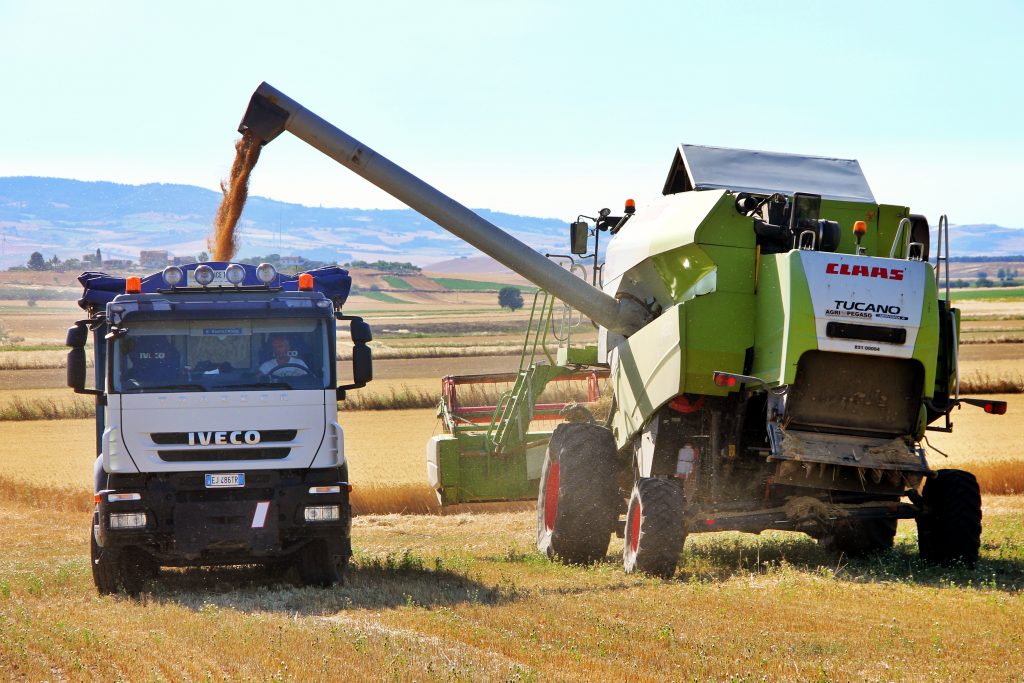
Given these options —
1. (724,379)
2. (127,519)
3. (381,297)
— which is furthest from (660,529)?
(381,297)

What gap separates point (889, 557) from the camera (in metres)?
13.7

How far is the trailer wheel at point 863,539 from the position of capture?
13938mm

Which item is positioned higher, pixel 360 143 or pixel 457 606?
pixel 360 143

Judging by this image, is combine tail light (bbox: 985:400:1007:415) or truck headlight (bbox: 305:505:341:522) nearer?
truck headlight (bbox: 305:505:341:522)

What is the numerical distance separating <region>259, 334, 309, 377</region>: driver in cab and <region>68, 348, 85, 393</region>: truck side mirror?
5.29 feet

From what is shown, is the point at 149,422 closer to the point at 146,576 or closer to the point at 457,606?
the point at 146,576

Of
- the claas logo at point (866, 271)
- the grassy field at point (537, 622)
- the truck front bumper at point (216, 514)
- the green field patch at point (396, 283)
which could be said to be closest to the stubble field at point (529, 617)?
the grassy field at point (537, 622)

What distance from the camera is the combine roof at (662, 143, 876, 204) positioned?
1342 cm

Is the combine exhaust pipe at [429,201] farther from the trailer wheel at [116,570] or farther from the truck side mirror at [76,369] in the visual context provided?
the trailer wheel at [116,570]

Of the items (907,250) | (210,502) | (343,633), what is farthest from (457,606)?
(907,250)

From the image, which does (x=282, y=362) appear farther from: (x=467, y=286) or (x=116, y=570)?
(x=467, y=286)

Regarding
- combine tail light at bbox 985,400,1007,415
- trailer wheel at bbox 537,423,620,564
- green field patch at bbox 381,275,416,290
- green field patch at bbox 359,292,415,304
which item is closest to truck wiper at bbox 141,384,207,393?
trailer wheel at bbox 537,423,620,564

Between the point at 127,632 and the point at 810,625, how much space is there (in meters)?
5.17

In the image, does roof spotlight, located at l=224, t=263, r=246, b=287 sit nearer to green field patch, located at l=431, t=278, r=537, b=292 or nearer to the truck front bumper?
the truck front bumper
